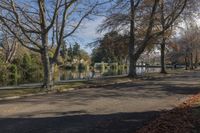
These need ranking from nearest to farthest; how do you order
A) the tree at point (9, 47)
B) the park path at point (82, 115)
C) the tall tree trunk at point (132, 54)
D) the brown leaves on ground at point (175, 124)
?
1. the brown leaves on ground at point (175, 124)
2. the park path at point (82, 115)
3. the tall tree trunk at point (132, 54)
4. the tree at point (9, 47)

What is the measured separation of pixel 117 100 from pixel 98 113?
4.16m

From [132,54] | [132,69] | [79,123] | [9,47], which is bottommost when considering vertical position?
[79,123]

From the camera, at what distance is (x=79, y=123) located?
10930 millimetres

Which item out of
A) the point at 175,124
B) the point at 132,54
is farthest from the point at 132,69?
the point at 175,124

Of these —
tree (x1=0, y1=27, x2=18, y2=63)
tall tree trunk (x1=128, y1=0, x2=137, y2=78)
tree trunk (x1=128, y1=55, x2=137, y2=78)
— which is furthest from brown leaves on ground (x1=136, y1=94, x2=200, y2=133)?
tree (x1=0, y1=27, x2=18, y2=63)

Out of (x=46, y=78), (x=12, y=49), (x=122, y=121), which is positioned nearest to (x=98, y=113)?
(x=122, y=121)

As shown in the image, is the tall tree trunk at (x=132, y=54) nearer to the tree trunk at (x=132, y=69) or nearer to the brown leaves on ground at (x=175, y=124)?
the tree trunk at (x=132, y=69)

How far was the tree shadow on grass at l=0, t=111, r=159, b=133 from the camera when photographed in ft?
32.4

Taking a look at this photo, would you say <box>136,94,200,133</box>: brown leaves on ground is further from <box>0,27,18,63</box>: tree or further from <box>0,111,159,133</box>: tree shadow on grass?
<box>0,27,18,63</box>: tree

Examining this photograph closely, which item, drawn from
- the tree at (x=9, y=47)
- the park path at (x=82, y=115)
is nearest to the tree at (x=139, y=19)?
the tree at (x=9, y=47)

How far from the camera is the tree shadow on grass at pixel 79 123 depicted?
32.4 feet

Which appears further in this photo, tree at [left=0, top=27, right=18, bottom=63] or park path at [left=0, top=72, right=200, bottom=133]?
tree at [left=0, top=27, right=18, bottom=63]

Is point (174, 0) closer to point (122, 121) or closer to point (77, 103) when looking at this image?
point (77, 103)

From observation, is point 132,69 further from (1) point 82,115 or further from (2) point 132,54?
(1) point 82,115
